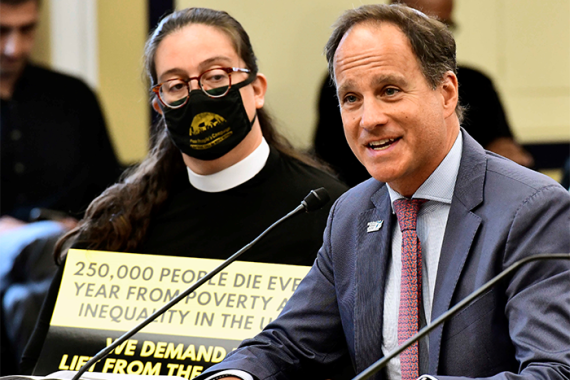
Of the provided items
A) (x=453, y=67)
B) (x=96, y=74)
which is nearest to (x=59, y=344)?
(x=453, y=67)

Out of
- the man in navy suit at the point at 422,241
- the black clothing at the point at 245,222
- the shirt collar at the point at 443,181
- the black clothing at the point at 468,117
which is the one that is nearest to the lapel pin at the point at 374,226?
the man in navy suit at the point at 422,241

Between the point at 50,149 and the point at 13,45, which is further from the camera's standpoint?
the point at 13,45

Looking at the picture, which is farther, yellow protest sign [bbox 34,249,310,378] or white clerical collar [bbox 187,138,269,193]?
white clerical collar [bbox 187,138,269,193]

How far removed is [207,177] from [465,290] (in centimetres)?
124

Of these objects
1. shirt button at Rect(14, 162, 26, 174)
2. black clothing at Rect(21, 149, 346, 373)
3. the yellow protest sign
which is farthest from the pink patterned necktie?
shirt button at Rect(14, 162, 26, 174)

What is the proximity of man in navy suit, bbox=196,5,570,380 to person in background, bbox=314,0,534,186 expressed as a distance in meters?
1.90

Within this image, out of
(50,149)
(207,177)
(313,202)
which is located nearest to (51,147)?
(50,149)

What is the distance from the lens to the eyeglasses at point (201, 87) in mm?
2473

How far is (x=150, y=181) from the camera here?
2732 millimetres

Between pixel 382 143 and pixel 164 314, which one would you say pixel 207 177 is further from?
pixel 382 143

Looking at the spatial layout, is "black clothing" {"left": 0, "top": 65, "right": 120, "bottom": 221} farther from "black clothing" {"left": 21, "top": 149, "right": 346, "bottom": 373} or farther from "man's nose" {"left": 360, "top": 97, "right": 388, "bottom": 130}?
"man's nose" {"left": 360, "top": 97, "right": 388, "bottom": 130}

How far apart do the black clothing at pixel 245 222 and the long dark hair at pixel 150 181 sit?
0.05m

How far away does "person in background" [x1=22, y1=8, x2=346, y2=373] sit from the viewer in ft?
8.12

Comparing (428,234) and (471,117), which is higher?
(428,234)
